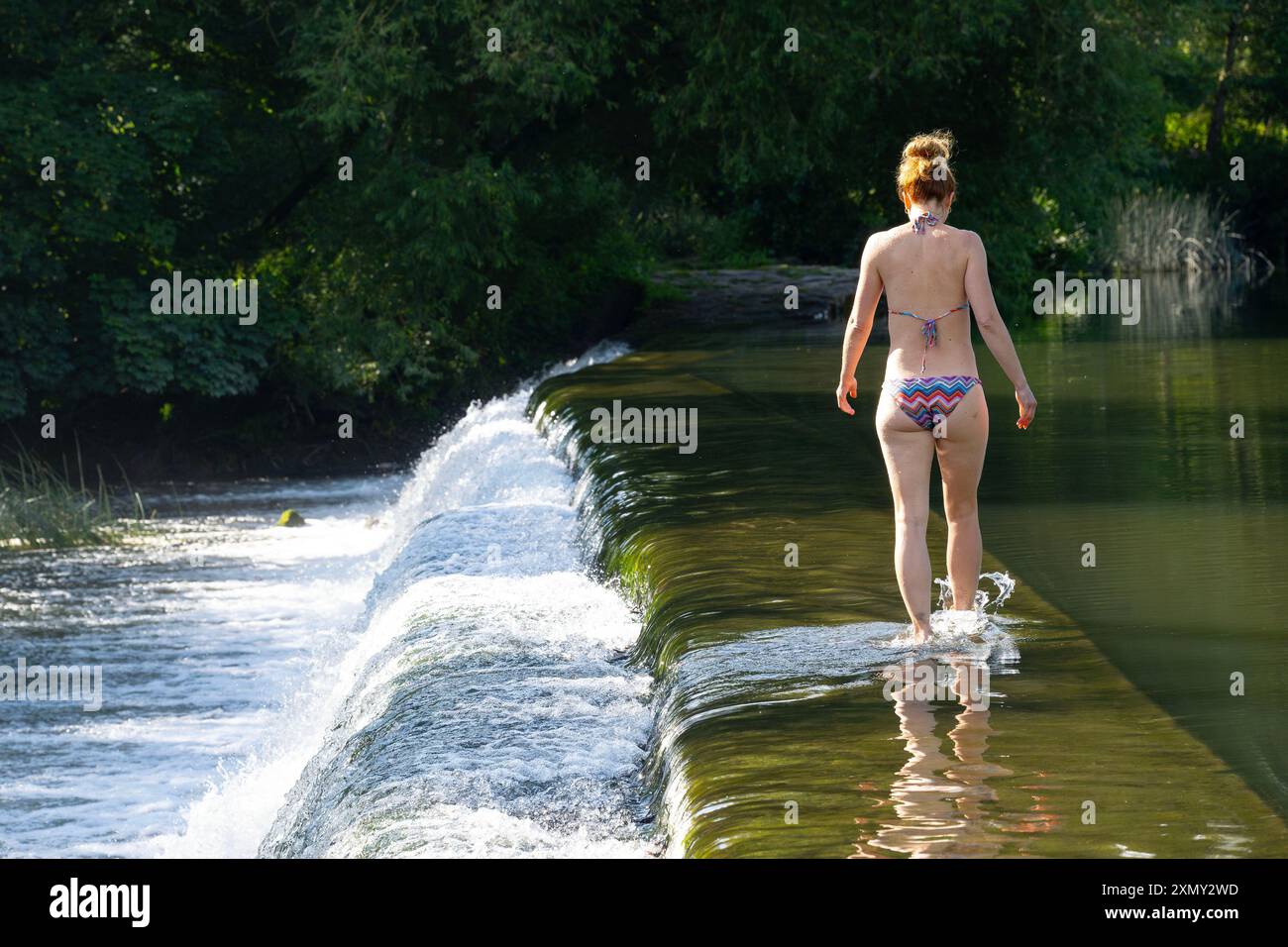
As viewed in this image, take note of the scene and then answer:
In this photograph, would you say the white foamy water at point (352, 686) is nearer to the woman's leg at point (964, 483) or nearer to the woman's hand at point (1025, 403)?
the woman's leg at point (964, 483)

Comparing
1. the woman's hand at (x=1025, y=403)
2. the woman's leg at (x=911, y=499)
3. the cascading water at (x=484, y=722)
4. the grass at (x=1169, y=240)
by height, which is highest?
the grass at (x=1169, y=240)

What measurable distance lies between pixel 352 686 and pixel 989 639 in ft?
11.7

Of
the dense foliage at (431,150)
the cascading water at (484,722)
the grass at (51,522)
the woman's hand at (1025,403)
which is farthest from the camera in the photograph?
the dense foliage at (431,150)

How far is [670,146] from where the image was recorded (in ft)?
82.5

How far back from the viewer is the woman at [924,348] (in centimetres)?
627

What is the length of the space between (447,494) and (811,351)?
19.0 ft

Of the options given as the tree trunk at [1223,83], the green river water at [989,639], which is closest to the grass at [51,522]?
the green river water at [989,639]

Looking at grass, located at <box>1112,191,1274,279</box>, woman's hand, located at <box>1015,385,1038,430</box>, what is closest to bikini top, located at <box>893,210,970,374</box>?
woman's hand, located at <box>1015,385,1038,430</box>

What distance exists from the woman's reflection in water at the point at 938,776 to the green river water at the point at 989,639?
0.01 meters

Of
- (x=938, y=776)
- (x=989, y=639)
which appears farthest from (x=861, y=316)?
(x=938, y=776)

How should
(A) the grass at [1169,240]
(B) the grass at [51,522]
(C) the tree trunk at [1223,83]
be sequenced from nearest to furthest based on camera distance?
(B) the grass at [51,522] → (A) the grass at [1169,240] → (C) the tree trunk at [1223,83]

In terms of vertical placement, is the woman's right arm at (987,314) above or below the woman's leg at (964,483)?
above

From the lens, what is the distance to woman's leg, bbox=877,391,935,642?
6.34m

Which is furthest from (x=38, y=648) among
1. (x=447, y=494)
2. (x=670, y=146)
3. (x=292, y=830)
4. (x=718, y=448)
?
(x=670, y=146)
